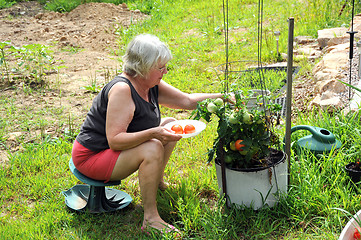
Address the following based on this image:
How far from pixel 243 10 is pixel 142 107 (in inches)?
249

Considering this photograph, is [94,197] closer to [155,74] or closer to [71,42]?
[155,74]

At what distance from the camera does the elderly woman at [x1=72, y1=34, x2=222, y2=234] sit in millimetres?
2609

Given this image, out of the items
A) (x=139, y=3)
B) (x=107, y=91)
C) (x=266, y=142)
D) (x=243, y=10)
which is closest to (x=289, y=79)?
(x=266, y=142)

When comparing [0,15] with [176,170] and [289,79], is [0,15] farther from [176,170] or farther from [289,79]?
[289,79]

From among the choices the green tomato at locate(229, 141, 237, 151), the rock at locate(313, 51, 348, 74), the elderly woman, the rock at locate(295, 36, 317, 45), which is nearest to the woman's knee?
the elderly woman

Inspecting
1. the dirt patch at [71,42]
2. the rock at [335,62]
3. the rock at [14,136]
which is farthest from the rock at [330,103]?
the rock at [14,136]

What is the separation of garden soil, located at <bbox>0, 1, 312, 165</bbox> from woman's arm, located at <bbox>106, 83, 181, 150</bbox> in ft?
5.29

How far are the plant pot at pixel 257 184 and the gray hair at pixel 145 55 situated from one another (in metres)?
0.76

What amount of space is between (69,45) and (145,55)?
16.5 feet

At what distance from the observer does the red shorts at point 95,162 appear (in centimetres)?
270

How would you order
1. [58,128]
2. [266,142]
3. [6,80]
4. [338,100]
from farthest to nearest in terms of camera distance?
[6,80], [58,128], [338,100], [266,142]

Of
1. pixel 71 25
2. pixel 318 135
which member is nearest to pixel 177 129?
pixel 318 135

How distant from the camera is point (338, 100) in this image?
12.1 feet

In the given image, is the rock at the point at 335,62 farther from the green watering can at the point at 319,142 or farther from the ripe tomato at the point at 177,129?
the ripe tomato at the point at 177,129
